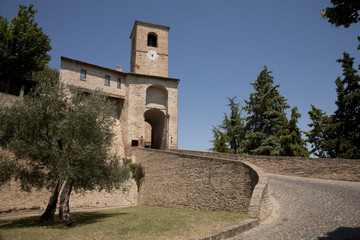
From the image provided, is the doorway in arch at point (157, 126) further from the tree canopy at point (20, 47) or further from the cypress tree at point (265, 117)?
the tree canopy at point (20, 47)

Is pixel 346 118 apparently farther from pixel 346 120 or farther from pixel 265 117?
pixel 265 117

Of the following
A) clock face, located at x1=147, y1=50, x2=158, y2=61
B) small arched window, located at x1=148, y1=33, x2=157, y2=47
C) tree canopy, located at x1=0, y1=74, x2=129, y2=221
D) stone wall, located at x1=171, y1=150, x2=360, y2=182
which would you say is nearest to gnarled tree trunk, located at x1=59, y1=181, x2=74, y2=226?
tree canopy, located at x1=0, y1=74, x2=129, y2=221

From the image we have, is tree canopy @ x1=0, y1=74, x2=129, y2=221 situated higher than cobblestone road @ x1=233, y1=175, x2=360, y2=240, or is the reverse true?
tree canopy @ x1=0, y1=74, x2=129, y2=221

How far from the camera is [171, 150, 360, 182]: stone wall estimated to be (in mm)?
16464

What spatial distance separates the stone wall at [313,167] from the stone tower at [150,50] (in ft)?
58.2

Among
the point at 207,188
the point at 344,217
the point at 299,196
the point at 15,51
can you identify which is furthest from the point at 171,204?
the point at 15,51

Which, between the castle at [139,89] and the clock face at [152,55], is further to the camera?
the clock face at [152,55]

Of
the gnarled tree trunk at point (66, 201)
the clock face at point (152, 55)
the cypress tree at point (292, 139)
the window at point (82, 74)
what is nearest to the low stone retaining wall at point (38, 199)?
the gnarled tree trunk at point (66, 201)

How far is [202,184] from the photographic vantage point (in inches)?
559

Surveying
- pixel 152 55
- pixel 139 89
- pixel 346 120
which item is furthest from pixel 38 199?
pixel 346 120

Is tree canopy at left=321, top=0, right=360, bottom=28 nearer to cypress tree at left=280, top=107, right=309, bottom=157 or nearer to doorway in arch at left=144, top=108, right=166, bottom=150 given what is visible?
cypress tree at left=280, top=107, right=309, bottom=157

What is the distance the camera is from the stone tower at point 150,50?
3180 centimetres

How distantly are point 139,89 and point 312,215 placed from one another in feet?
74.8

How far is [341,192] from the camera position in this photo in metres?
12.2
